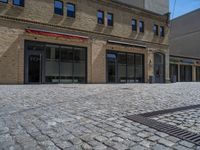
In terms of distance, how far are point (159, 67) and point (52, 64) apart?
15.8 metres

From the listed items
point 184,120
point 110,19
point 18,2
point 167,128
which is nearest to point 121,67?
point 110,19

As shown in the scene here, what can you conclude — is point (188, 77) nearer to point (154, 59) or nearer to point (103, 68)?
point (154, 59)

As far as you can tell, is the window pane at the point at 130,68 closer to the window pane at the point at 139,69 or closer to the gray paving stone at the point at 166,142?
the window pane at the point at 139,69

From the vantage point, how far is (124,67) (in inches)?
981

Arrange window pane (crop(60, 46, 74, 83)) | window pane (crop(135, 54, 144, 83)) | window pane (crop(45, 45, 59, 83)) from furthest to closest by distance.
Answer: window pane (crop(135, 54, 144, 83)) → window pane (crop(60, 46, 74, 83)) → window pane (crop(45, 45, 59, 83))

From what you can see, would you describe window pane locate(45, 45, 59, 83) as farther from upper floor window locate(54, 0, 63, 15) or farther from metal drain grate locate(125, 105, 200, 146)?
metal drain grate locate(125, 105, 200, 146)

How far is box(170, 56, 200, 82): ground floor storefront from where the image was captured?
3344 centimetres

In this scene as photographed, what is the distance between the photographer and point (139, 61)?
2650 cm

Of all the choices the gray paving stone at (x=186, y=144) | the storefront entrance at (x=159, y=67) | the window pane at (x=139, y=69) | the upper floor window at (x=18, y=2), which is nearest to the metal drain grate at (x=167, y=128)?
the gray paving stone at (x=186, y=144)

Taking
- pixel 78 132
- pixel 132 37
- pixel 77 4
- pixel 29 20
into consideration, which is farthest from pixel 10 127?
pixel 132 37

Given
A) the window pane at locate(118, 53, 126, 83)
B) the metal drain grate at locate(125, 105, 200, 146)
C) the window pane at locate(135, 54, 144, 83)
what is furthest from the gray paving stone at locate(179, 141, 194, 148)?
the window pane at locate(135, 54, 144, 83)

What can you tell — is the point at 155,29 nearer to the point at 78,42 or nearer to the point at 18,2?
the point at 78,42

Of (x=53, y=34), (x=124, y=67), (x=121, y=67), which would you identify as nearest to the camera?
(x=53, y=34)

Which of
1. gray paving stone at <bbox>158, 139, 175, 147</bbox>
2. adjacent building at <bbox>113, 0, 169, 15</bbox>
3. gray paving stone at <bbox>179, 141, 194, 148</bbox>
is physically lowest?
gray paving stone at <bbox>179, 141, 194, 148</bbox>
